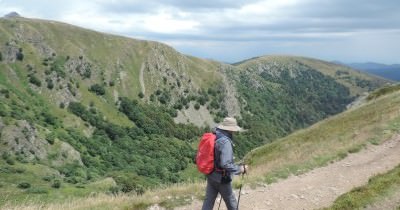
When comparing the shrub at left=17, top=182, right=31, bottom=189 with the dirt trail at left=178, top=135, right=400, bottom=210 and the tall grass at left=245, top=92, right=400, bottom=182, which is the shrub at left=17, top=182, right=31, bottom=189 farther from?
the dirt trail at left=178, top=135, right=400, bottom=210

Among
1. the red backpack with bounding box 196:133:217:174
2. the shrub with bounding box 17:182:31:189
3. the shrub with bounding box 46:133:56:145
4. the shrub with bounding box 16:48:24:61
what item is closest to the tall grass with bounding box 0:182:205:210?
the red backpack with bounding box 196:133:217:174

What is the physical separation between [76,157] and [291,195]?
148285 mm

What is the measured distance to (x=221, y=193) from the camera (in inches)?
557

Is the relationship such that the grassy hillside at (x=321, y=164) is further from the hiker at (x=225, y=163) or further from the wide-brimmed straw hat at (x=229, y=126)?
the wide-brimmed straw hat at (x=229, y=126)

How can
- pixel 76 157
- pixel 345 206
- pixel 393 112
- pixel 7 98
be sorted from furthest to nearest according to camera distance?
pixel 7 98 < pixel 76 157 < pixel 393 112 < pixel 345 206

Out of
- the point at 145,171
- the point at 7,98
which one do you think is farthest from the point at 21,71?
the point at 145,171

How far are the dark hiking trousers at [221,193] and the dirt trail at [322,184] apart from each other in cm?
445

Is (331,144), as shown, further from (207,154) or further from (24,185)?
(24,185)

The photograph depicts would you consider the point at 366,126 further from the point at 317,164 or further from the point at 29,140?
the point at 29,140

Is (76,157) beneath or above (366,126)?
beneath

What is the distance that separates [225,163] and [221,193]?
1.48m

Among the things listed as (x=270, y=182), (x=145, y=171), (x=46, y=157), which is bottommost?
(x=145, y=171)

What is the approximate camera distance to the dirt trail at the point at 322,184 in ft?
65.0

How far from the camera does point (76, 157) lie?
16038cm
